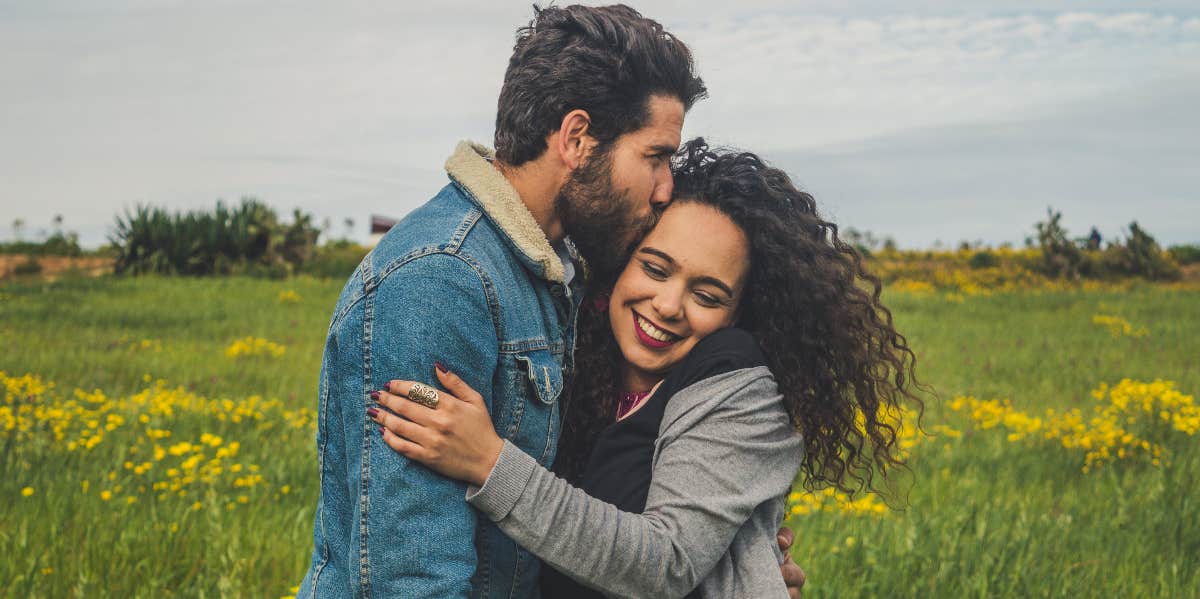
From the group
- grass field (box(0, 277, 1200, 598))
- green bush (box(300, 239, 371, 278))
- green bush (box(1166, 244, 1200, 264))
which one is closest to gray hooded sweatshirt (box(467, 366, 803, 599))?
grass field (box(0, 277, 1200, 598))

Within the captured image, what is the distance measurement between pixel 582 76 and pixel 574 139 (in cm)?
16

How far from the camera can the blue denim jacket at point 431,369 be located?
1978 millimetres

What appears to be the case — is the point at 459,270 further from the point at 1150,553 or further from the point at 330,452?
the point at 1150,553

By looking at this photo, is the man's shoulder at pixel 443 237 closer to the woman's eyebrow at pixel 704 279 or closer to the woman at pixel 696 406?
the woman at pixel 696 406

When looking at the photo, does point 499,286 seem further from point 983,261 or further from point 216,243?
point 983,261

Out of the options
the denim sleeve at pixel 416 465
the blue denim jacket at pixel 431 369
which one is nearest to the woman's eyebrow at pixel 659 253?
the blue denim jacket at pixel 431 369

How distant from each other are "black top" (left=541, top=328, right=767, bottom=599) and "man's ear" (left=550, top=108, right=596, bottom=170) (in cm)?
59

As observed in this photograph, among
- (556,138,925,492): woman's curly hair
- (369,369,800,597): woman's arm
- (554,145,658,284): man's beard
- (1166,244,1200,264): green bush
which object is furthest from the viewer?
(1166,244,1200,264): green bush

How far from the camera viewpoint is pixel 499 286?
6.98ft

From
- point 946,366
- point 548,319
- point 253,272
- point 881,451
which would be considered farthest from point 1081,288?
point 548,319

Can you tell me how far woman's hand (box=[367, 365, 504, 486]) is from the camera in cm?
194

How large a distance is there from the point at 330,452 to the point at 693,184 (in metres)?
1.22

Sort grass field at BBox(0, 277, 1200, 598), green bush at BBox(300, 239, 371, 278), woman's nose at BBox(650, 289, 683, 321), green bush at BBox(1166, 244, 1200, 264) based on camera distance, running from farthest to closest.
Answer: green bush at BBox(1166, 244, 1200, 264), green bush at BBox(300, 239, 371, 278), grass field at BBox(0, 277, 1200, 598), woman's nose at BBox(650, 289, 683, 321)

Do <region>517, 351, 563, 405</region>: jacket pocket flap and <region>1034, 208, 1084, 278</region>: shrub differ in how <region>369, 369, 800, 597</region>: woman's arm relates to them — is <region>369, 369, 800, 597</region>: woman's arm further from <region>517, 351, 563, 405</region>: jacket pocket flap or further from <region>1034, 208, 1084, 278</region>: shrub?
<region>1034, 208, 1084, 278</region>: shrub
